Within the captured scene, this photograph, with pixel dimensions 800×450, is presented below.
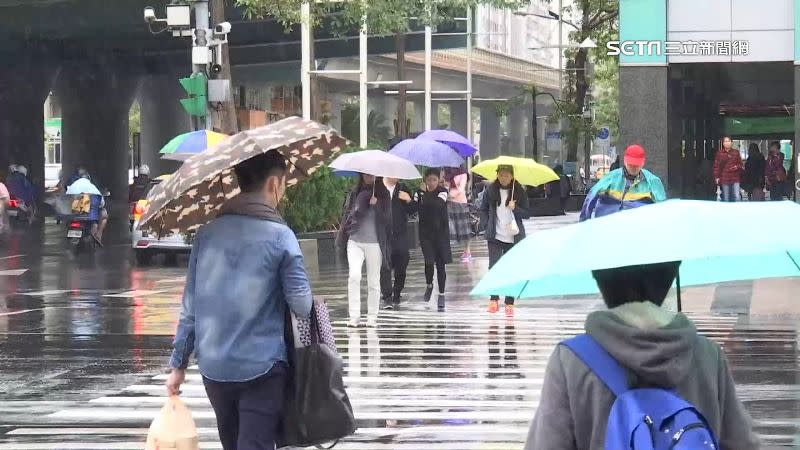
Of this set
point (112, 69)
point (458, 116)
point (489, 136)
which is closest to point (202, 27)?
point (112, 69)

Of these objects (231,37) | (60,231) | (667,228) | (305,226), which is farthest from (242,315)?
(231,37)

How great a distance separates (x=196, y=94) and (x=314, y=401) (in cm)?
1712

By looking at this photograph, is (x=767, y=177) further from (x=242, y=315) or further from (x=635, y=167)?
(x=242, y=315)

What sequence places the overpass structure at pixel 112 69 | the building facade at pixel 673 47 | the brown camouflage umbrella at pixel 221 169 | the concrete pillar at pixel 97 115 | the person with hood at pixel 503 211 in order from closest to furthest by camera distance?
the brown camouflage umbrella at pixel 221 169
the person with hood at pixel 503 211
the building facade at pixel 673 47
the overpass structure at pixel 112 69
the concrete pillar at pixel 97 115

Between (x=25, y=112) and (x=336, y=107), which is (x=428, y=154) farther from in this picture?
(x=336, y=107)

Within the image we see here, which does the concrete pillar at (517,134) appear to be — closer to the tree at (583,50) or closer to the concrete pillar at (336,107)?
the concrete pillar at (336,107)

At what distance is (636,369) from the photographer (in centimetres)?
347

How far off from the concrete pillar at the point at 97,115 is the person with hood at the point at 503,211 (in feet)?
130

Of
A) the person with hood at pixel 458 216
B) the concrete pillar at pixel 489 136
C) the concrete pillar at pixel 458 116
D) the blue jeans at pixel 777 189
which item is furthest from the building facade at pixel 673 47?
the concrete pillar at pixel 489 136

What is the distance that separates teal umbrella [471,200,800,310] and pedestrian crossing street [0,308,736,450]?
5.06 meters

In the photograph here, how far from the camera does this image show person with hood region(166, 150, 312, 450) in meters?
5.64

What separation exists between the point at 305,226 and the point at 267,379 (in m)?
20.8

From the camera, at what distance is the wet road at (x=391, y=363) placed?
30.9ft

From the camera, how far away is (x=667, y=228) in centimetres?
357
